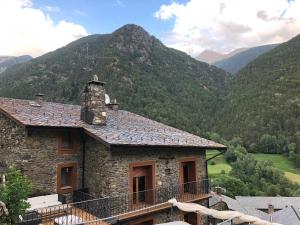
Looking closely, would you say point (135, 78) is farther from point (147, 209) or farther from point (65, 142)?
point (147, 209)

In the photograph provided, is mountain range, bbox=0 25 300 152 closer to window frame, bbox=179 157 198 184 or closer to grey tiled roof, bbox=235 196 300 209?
grey tiled roof, bbox=235 196 300 209

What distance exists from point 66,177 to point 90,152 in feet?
5.16

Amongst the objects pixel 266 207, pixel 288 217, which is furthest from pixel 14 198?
pixel 266 207

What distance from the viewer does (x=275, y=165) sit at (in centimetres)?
8206

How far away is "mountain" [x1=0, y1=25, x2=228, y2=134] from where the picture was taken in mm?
92875

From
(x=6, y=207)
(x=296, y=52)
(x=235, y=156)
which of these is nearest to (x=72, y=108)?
(x=6, y=207)

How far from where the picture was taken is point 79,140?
16.3 m

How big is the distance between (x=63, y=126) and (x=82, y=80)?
273ft

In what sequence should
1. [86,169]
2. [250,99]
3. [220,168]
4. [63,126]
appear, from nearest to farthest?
1. [63,126]
2. [86,169]
3. [220,168]
4. [250,99]

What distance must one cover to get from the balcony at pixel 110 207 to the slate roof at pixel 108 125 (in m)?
2.37

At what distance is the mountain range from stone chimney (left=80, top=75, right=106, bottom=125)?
68.3m

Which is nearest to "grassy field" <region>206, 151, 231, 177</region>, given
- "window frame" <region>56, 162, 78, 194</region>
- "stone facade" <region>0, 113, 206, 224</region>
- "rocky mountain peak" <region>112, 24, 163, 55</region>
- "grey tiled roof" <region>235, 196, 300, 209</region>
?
"grey tiled roof" <region>235, 196, 300, 209</region>

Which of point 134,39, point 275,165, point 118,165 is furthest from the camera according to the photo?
point 134,39

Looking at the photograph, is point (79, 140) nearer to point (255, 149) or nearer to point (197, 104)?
point (255, 149)
